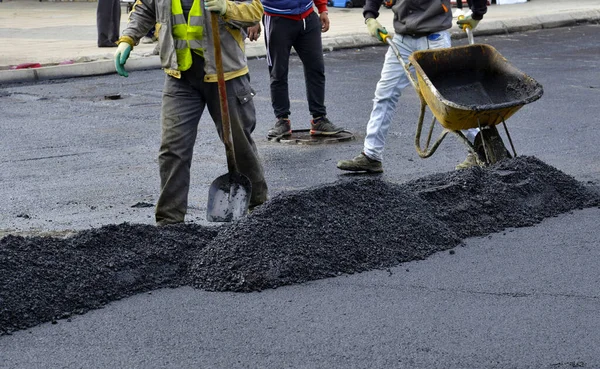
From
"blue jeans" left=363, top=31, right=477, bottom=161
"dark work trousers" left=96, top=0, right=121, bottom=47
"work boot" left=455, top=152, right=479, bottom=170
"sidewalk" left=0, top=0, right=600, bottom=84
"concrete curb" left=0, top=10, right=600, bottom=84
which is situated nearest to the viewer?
"work boot" left=455, top=152, right=479, bottom=170

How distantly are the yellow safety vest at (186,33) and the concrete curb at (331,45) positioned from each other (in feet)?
26.1

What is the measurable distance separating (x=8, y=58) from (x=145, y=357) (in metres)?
11.2

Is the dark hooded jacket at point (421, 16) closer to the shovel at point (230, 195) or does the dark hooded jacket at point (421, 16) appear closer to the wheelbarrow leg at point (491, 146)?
the wheelbarrow leg at point (491, 146)

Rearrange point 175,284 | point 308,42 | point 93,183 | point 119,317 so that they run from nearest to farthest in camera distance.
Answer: point 119,317 → point 175,284 → point 93,183 → point 308,42

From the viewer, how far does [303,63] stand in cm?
957

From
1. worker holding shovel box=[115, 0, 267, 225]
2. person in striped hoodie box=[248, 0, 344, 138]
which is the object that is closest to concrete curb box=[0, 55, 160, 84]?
person in striped hoodie box=[248, 0, 344, 138]

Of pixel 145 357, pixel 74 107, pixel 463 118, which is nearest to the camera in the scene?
pixel 145 357

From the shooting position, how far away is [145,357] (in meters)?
4.49

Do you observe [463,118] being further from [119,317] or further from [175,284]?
[119,317]

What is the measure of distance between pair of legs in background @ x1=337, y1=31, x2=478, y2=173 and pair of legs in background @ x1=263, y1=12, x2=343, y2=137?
139 cm

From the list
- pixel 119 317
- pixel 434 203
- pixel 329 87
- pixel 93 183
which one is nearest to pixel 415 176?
pixel 434 203

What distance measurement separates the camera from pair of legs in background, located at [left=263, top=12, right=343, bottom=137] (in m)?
9.48

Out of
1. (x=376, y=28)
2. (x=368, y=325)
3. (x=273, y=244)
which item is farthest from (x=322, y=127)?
(x=368, y=325)

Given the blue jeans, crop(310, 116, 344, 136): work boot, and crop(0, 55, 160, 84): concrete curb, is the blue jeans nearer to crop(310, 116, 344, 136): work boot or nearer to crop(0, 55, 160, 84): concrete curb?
crop(310, 116, 344, 136): work boot
